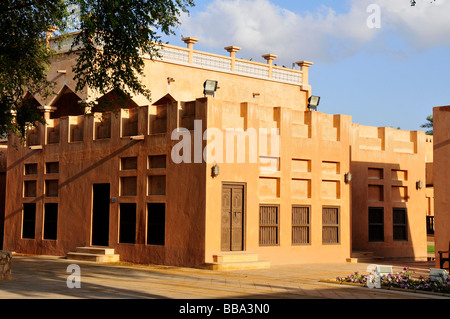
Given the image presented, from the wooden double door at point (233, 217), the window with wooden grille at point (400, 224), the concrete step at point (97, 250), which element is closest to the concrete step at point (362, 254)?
the window with wooden grille at point (400, 224)

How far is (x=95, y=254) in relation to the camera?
22047mm

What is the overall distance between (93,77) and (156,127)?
3.38m

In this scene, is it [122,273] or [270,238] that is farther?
[270,238]

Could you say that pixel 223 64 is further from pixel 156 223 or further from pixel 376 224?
pixel 156 223

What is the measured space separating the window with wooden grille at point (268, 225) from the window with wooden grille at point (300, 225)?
0.80 meters

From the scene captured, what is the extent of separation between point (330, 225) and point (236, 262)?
4.74 m

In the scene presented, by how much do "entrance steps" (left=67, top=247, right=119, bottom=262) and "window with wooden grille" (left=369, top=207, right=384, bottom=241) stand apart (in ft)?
31.1

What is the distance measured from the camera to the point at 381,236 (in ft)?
82.6

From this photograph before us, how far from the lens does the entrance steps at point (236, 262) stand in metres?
18.9

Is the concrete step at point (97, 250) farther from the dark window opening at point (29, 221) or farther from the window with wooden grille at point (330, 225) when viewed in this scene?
the window with wooden grille at point (330, 225)
